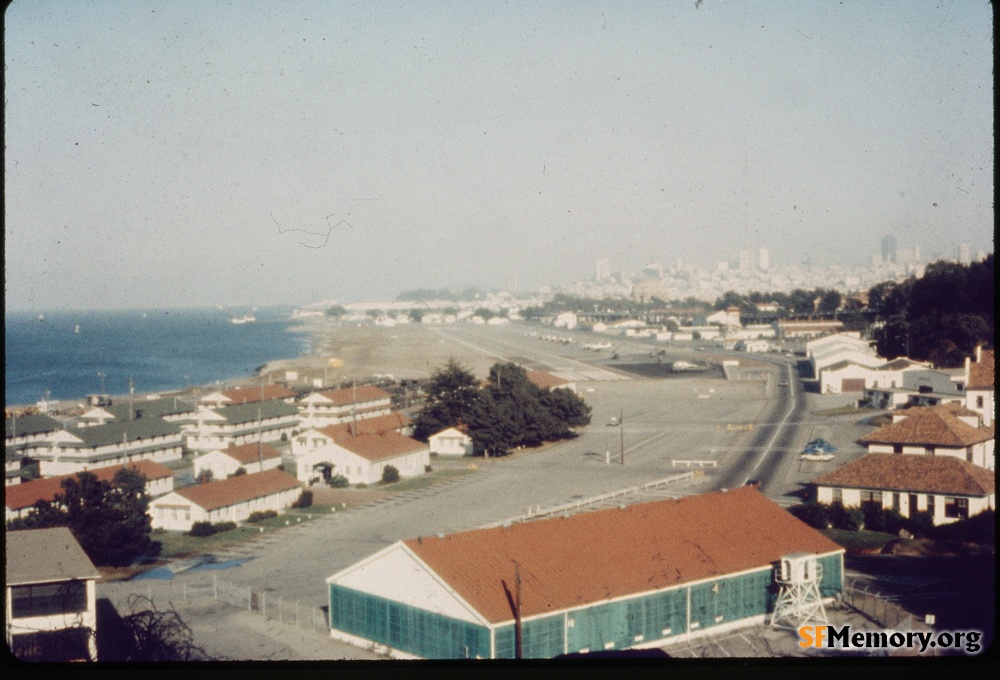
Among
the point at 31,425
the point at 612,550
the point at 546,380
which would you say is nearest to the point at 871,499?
the point at 612,550

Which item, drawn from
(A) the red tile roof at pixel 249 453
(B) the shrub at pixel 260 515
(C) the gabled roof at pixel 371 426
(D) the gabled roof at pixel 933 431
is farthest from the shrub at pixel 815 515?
(A) the red tile roof at pixel 249 453

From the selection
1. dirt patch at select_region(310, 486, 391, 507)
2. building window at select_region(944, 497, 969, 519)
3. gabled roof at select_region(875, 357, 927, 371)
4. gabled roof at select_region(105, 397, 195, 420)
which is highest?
gabled roof at select_region(875, 357, 927, 371)

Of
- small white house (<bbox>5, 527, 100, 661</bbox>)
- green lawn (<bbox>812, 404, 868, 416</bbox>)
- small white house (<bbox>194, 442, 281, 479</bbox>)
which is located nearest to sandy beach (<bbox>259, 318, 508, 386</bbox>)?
small white house (<bbox>194, 442, 281, 479</bbox>)

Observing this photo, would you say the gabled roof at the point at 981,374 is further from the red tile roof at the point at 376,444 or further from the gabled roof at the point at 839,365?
the red tile roof at the point at 376,444

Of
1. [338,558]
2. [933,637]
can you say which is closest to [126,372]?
[338,558]

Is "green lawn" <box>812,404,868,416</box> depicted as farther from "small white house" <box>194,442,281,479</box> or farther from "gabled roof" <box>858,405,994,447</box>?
"small white house" <box>194,442,281,479</box>

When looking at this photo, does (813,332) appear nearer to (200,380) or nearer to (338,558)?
(200,380)
